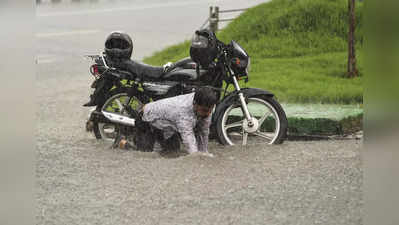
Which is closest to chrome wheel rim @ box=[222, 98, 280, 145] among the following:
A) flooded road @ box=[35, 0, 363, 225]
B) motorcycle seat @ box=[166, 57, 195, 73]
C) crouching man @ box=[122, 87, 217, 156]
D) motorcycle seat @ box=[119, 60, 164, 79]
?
flooded road @ box=[35, 0, 363, 225]

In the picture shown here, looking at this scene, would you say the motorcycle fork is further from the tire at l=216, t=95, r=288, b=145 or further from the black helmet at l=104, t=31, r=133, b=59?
the black helmet at l=104, t=31, r=133, b=59

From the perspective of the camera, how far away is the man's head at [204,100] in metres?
5.45

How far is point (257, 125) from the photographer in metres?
5.79

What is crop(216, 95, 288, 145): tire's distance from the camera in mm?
5844

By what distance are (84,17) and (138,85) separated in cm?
583

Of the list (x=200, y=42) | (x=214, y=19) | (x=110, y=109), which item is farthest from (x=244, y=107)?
(x=214, y=19)

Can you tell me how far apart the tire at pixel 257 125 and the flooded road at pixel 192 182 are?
0.38 ft

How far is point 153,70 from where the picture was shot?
6016 millimetres

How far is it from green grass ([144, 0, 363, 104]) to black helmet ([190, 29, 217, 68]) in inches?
55.0

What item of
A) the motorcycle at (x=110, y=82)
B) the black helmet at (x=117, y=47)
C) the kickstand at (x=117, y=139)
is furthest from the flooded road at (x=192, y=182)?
the black helmet at (x=117, y=47)

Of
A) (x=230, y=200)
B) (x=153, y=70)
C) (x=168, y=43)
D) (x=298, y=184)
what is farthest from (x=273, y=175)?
(x=168, y=43)

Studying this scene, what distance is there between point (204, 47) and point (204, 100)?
54 centimetres

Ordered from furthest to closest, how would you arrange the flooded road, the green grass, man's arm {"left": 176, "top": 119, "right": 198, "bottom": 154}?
the green grass < man's arm {"left": 176, "top": 119, "right": 198, "bottom": 154} < the flooded road

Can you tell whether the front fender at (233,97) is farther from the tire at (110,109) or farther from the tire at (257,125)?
the tire at (110,109)
